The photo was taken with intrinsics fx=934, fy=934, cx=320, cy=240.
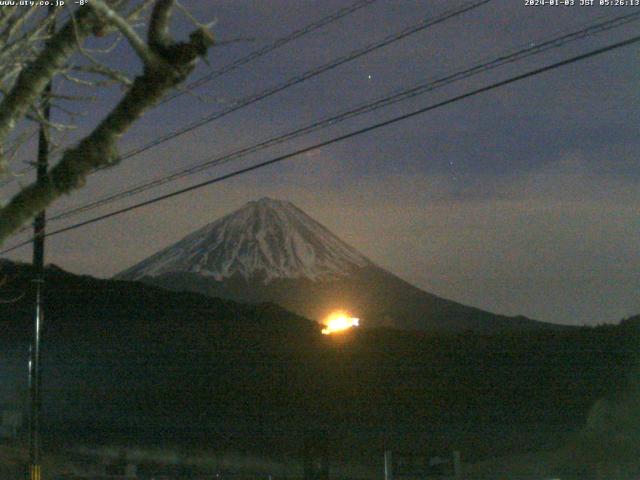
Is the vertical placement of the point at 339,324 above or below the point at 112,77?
above

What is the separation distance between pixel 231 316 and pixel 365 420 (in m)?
21.8

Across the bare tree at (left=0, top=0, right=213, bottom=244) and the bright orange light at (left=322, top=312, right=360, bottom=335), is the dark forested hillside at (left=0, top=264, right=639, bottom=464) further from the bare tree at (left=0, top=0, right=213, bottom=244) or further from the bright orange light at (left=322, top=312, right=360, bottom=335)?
the bare tree at (left=0, top=0, right=213, bottom=244)

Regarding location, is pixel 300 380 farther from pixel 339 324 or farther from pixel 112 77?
pixel 112 77

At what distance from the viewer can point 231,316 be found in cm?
6556

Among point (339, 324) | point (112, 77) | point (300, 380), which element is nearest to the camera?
point (112, 77)

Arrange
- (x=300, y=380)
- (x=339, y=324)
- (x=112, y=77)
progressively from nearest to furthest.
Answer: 1. (x=112, y=77)
2. (x=300, y=380)
3. (x=339, y=324)

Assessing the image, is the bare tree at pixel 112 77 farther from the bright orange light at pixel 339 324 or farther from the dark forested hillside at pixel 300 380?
the bright orange light at pixel 339 324

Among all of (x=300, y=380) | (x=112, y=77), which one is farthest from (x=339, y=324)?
(x=112, y=77)

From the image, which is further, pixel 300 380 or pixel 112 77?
pixel 300 380

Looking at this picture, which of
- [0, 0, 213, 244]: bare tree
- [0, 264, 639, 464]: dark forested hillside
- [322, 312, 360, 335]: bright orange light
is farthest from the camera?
[322, 312, 360, 335]: bright orange light

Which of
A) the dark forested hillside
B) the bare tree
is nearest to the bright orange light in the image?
the dark forested hillside

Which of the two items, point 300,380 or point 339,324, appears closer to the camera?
point 300,380

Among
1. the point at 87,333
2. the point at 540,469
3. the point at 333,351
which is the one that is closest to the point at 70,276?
the point at 87,333

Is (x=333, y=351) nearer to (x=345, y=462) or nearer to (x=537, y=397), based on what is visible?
(x=537, y=397)
